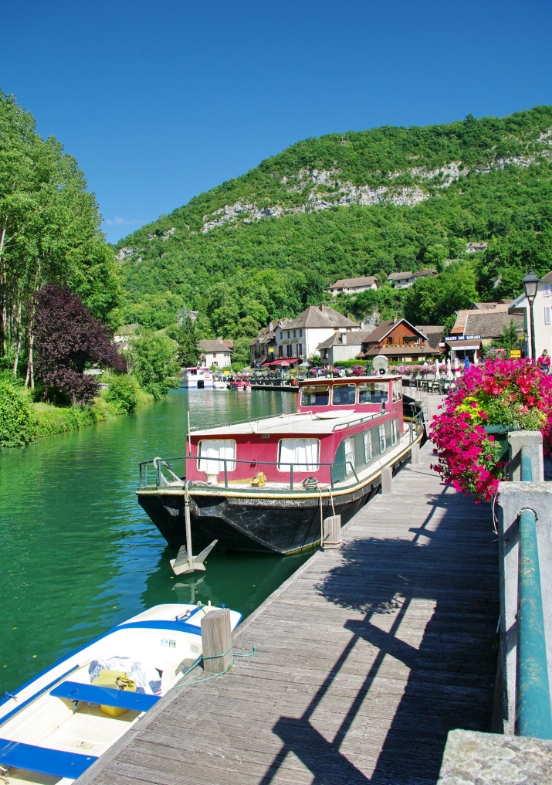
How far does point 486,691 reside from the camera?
5.82 metres

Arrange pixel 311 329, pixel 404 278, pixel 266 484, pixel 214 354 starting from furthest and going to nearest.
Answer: pixel 404 278 < pixel 214 354 < pixel 311 329 < pixel 266 484

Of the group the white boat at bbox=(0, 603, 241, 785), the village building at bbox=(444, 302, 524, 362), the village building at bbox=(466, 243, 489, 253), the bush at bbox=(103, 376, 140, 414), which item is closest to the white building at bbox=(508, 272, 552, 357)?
the village building at bbox=(444, 302, 524, 362)

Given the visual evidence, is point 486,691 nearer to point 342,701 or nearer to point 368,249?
point 342,701

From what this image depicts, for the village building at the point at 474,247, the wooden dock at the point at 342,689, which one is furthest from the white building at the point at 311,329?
the wooden dock at the point at 342,689

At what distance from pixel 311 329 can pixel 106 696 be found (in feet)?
316

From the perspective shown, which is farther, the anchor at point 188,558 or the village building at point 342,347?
the village building at point 342,347

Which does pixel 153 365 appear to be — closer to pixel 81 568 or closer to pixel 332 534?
pixel 81 568

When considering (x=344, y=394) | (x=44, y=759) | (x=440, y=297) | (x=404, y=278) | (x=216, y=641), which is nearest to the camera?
(x=44, y=759)

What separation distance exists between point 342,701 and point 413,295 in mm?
122139

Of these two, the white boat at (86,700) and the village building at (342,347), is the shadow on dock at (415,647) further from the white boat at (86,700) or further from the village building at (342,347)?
the village building at (342,347)

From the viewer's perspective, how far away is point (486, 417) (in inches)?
263

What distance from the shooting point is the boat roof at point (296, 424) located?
14.9 meters

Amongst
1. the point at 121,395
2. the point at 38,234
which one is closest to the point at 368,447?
the point at 38,234

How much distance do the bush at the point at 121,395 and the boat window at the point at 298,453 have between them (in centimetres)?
3677
